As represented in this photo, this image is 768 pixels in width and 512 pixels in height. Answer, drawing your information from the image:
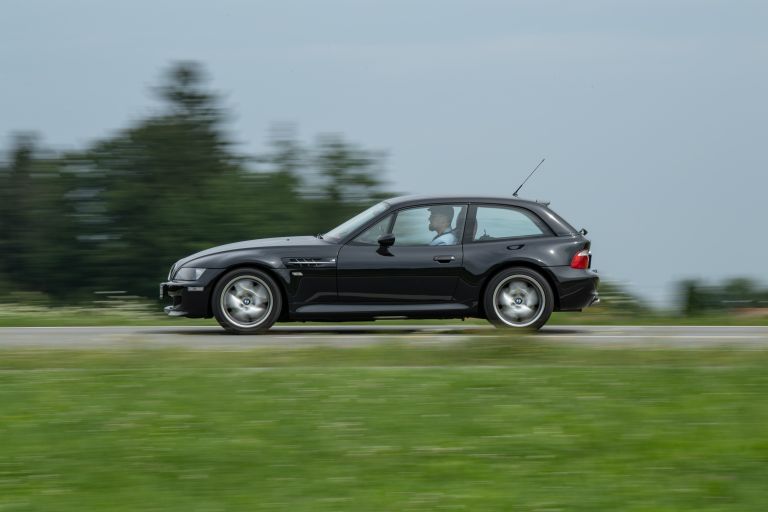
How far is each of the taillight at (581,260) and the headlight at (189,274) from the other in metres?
4.05

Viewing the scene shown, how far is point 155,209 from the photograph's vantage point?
34.0 metres

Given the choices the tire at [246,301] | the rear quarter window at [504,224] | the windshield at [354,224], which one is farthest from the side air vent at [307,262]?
the rear quarter window at [504,224]

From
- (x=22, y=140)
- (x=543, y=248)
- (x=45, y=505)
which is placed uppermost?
(x=22, y=140)

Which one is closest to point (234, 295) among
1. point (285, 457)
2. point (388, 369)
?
point (388, 369)

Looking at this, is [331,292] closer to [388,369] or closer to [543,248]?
[543,248]

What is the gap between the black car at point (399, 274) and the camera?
541 inches

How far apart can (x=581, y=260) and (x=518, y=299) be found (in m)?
0.86

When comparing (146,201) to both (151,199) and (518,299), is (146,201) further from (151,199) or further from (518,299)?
(518,299)

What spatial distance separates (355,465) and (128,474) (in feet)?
3.66

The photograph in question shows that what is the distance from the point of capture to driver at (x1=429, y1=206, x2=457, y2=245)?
46.1 ft

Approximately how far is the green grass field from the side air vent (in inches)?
152

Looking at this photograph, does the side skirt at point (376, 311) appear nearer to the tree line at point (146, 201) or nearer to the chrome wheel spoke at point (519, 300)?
the chrome wheel spoke at point (519, 300)

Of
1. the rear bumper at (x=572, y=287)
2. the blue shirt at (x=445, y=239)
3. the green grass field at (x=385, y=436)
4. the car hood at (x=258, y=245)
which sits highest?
the blue shirt at (x=445, y=239)

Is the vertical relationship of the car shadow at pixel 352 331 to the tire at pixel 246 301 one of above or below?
below
